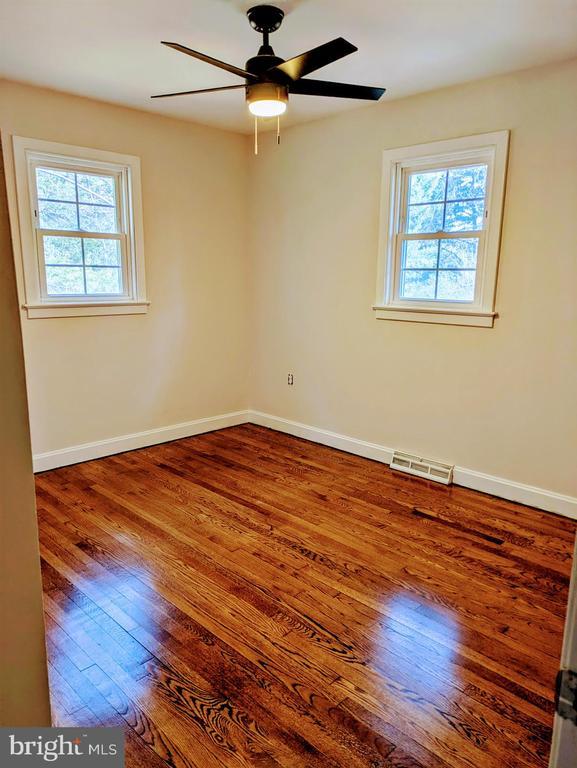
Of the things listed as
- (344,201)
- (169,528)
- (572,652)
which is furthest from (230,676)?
(344,201)

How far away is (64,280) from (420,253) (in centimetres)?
265

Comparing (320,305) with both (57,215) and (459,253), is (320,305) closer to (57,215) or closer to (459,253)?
(459,253)

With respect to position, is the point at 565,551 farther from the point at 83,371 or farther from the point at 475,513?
the point at 83,371

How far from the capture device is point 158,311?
173 inches

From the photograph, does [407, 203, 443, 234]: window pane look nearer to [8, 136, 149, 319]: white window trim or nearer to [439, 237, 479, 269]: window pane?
[439, 237, 479, 269]: window pane

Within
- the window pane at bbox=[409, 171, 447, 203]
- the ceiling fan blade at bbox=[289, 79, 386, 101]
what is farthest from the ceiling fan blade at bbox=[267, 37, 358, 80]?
the window pane at bbox=[409, 171, 447, 203]

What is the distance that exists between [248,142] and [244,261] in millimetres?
1081

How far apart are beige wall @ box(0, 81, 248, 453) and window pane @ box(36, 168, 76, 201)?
223 mm

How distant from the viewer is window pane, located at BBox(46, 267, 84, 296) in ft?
12.2

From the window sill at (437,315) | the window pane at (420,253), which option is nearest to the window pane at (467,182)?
the window pane at (420,253)

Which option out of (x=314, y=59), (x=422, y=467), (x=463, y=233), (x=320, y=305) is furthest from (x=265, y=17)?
(x=422, y=467)

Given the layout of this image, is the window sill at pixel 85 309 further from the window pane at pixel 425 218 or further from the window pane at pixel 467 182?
the window pane at pixel 467 182

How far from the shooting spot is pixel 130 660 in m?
1.97

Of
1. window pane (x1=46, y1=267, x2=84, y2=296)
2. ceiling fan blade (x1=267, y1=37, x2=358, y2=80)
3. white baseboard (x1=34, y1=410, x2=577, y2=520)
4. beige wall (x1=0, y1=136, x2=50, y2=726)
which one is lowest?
white baseboard (x1=34, y1=410, x2=577, y2=520)
